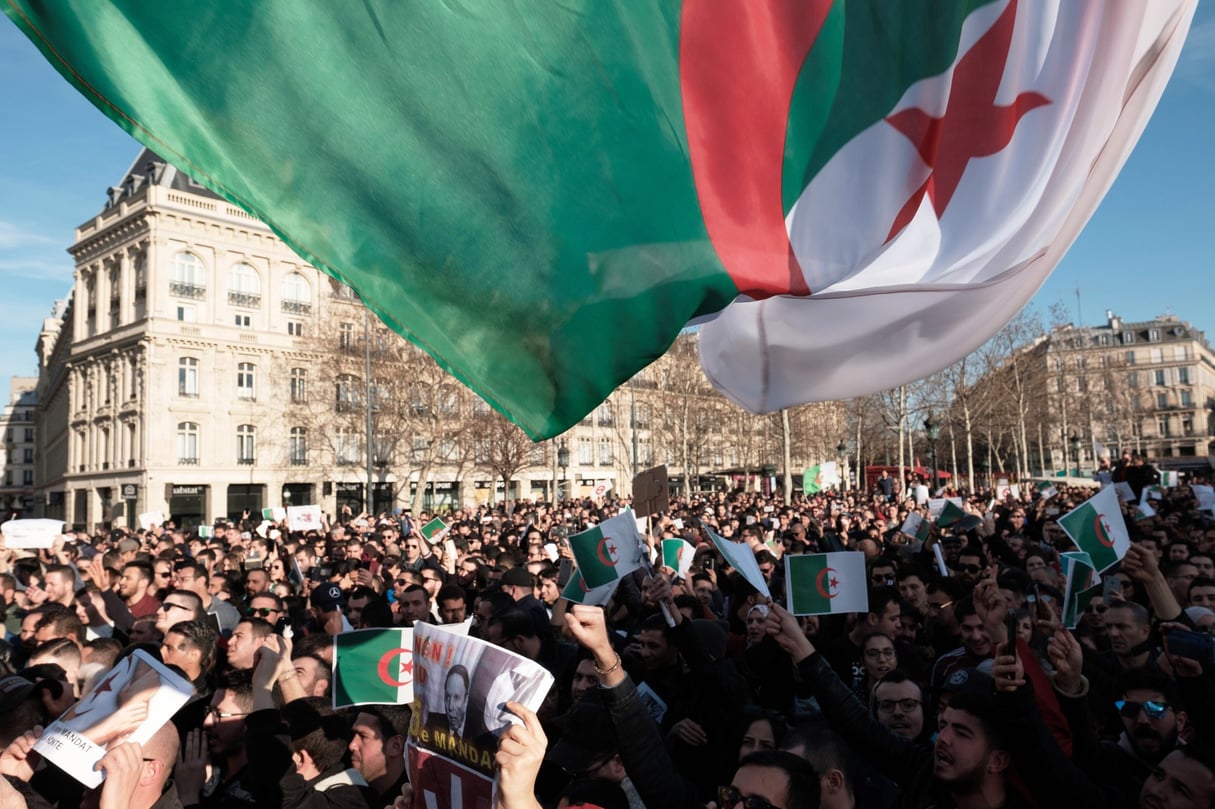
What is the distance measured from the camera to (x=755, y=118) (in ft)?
10.7

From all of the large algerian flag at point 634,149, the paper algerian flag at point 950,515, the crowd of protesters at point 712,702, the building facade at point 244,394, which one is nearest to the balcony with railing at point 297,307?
the building facade at point 244,394

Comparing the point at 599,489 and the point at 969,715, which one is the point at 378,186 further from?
the point at 599,489

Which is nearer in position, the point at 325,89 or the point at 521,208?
the point at 325,89

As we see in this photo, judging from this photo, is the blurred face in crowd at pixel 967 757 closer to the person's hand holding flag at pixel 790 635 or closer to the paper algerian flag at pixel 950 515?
the person's hand holding flag at pixel 790 635

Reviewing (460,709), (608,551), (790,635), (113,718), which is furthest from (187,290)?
(460,709)

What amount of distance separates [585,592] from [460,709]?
5.29m

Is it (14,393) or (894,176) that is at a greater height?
(14,393)

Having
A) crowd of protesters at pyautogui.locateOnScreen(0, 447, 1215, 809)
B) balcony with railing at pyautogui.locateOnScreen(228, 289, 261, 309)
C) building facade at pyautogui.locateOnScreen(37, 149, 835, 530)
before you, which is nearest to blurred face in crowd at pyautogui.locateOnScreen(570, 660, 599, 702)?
crowd of protesters at pyautogui.locateOnScreen(0, 447, 1215, 809)

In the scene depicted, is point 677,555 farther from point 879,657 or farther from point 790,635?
point 790,635

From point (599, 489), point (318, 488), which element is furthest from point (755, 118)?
point (318, 488)

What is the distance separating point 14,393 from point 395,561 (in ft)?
496

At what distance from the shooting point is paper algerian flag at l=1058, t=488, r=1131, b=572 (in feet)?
24.5

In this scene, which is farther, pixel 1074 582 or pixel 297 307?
pixel 297 307

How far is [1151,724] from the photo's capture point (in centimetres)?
423
